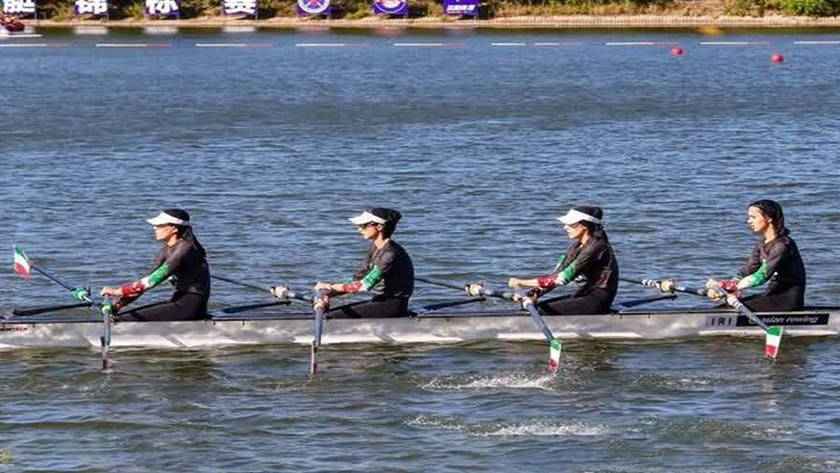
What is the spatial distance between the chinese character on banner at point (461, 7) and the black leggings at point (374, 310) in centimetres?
7546

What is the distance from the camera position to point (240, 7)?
104 meters

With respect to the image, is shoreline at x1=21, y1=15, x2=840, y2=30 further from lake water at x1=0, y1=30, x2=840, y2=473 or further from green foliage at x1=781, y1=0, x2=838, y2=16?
lake water at x1=0, y1=30, x2=840, y2=473

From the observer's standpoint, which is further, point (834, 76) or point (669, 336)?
point (834, 76)

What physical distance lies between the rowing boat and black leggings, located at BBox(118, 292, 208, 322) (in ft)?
0.39

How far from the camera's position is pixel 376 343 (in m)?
25.4

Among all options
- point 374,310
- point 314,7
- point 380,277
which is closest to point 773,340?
point 380,277

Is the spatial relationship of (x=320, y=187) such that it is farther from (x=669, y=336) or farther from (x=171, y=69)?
(x=171, y=69)

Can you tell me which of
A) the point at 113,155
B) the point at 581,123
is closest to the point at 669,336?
the point at 113,155

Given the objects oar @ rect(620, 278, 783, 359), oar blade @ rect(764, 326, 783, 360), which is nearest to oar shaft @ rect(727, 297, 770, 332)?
oar @ rect(620, 278, 783, 359)

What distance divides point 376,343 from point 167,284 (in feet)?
23.6

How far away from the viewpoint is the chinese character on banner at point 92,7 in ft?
347

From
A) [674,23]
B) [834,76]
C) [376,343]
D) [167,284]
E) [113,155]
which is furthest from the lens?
[674,23]

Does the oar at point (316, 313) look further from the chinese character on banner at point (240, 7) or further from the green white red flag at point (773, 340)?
the chinese character on banner at point (240, 7)

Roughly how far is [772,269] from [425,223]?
13.4m
